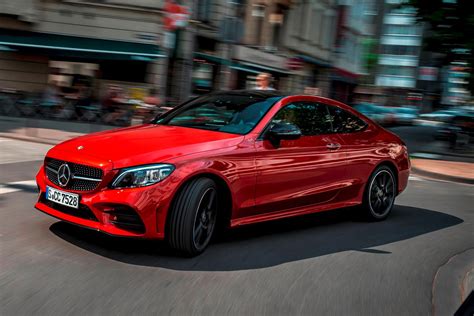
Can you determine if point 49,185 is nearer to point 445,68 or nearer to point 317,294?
point 317,294

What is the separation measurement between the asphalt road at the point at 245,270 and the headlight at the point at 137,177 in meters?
0.58

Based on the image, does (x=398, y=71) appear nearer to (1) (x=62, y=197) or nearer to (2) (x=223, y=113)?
(2) (x=223, y=113)

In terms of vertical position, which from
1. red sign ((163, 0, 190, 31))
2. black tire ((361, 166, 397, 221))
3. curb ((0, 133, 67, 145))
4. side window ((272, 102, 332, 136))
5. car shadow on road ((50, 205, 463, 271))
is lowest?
curb ((0, 133, 67, 145))

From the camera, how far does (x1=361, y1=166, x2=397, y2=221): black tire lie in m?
6.93

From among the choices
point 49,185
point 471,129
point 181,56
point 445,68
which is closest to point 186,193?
point 49,185

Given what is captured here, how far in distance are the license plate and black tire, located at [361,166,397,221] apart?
3.39 meters

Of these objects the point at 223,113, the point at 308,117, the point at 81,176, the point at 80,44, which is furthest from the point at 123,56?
the point at 81,176

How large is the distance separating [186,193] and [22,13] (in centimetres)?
1870

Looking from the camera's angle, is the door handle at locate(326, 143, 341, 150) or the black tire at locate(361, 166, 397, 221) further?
the black tire at locate(361, 166, 397, 221)

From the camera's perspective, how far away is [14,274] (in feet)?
13.8

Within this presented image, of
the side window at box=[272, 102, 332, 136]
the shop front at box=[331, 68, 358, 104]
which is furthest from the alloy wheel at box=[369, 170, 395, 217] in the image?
the shop front at box=[331, 68, 358, 104]

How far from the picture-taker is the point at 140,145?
4887 mm

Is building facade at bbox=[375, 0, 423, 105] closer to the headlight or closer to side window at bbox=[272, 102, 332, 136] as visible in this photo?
side window at bbox=[272, 102, 332, 136]

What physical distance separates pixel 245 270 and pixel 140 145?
4.14 ft
